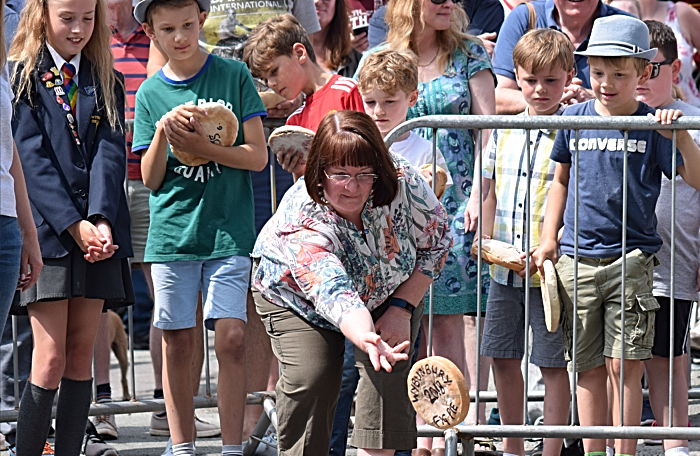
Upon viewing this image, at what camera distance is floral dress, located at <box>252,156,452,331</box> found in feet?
10.8

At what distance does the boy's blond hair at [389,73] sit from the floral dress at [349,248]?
90cm

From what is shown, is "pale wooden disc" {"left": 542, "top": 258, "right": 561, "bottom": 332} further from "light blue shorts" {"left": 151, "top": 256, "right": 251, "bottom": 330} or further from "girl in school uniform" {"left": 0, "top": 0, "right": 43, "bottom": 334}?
"girl in school uniform" {"left": 0, "top": 0, "right": 43, "bottom": 334}

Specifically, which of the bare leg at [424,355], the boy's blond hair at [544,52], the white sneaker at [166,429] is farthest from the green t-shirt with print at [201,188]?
the white sneaker at [166,429]

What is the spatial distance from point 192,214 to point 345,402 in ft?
3.50

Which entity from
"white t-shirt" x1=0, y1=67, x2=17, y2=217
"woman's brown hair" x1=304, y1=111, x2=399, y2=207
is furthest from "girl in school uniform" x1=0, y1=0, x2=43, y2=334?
"woman's brown hair" x1=304, y1=111, x2=399, y2=207

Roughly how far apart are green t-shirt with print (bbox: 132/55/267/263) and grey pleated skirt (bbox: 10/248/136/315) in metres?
0.23

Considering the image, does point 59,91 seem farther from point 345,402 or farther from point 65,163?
point 345,402

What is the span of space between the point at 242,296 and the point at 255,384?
826 millimetres

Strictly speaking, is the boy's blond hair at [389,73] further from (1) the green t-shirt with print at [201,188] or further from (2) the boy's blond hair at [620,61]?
(2) the boy's blond hair at [620,61]

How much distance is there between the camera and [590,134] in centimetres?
416

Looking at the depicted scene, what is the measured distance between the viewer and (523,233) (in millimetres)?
4387

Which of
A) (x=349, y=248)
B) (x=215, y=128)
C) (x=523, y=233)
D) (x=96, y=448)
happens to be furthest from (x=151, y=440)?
(x=349, y=248)

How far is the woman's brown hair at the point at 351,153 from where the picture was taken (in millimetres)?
3289

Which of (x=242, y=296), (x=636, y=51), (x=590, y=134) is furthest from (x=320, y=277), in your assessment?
(x=636, y=51)
